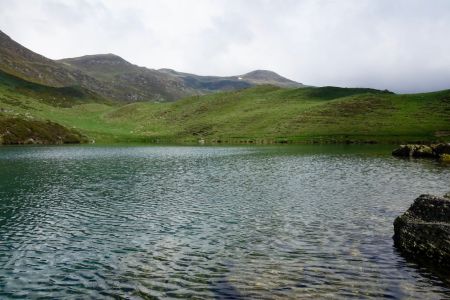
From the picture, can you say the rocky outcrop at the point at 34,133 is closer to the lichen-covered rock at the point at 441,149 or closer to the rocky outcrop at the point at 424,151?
the rocky outcrop at the point at 424,151

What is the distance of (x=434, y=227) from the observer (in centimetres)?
2741

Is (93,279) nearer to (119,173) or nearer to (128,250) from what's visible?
(128,250)

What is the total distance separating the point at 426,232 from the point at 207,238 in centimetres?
1617

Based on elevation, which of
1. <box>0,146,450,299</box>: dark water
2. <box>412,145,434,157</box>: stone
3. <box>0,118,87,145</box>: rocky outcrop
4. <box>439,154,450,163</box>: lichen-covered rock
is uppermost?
<box>0,118,87,145</box>: rocky outcrop

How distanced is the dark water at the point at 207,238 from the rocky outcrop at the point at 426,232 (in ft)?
4.62

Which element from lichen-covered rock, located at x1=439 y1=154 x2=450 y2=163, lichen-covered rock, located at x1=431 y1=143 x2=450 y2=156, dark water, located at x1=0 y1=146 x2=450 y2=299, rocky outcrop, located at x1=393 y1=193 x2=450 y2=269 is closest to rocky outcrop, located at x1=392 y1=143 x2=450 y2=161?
lichen-covered rock, located at x1=431 y1=143 x2=450 y2=156

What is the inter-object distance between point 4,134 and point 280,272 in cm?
15487

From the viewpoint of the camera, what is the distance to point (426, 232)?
2786cm

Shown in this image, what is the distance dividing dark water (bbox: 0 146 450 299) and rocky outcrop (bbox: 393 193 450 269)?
141 centimetres

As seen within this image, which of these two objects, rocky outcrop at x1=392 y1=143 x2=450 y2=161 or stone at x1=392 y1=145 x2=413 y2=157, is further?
stone at x1=392 y1=145 x2=413 y2=157

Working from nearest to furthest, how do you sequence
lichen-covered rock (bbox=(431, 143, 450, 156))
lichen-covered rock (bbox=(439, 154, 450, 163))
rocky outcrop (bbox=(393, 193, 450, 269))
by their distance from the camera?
rocky outcrop (bbox=(393, 193, 450, 269)) → lichen-covered rock (bbox=(439, 154, 450, 163)) → lichen-covered rock (bbox=(431, 143, 450, 156))

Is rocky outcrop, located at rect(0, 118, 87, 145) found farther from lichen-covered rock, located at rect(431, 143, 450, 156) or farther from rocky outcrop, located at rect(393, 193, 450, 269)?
rocky outcrop, located at rect(393, 193, 450, 269)

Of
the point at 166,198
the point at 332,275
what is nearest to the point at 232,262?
the point at 332,275

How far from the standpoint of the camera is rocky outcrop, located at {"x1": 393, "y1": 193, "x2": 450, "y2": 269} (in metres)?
26.6
